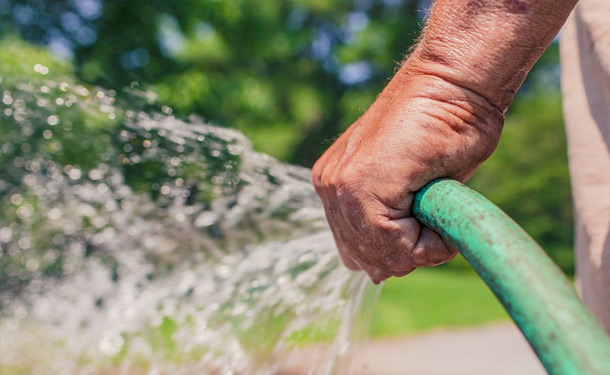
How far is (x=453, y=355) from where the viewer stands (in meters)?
7.18

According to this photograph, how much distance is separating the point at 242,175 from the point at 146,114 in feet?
1.43

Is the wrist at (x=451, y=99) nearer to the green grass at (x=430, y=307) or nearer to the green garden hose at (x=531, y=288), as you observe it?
the green garden hose at (x=531, y=288)

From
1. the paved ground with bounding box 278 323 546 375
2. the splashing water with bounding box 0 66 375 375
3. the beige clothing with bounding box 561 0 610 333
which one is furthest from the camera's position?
the paved ground with bounding box 278 323 546 375

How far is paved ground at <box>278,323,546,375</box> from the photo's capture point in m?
6.44

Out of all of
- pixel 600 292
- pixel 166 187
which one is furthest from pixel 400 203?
pixel 166 187

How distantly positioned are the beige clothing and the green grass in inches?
211

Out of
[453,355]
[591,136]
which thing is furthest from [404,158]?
[453,355]

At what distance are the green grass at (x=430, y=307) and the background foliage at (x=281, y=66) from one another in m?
2.32

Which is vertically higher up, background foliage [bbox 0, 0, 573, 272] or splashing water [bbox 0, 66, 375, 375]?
splashing water [bbox 0, 66, 375, 375]

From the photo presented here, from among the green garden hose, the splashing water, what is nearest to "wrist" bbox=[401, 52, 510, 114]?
the green garden hose

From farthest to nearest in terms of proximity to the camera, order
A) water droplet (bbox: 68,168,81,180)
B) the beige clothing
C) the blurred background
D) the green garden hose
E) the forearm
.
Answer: the blurred background → water droplet (bbox: 68,168,81,180) → the beige clothing → the forearm → the green garden hose

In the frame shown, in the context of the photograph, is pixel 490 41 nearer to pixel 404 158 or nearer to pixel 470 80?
pixel 470 80

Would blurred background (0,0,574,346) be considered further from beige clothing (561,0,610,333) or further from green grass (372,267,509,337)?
beige clothing (561,0,610,333)

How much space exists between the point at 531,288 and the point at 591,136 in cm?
121
